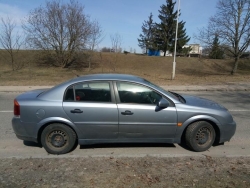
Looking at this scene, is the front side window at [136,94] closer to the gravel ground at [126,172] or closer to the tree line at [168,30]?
the gravel ground at [126,172]

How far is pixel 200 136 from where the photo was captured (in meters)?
3.69

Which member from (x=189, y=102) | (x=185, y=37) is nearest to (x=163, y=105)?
(x=189, y=102)

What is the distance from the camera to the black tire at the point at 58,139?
355cm

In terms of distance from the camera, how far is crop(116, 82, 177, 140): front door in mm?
3512

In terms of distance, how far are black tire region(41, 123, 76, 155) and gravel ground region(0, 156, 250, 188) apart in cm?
30

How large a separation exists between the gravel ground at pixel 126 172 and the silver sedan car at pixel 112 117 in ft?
1.35

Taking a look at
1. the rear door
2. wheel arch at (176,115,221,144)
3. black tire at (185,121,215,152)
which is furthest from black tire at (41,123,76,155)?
black tire at (185,121,215,152)

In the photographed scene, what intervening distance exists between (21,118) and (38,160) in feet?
2.74

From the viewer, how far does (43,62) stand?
2827cm

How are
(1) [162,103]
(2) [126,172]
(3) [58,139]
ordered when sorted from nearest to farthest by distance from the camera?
(2) [126,172], (1) [162,103], (3) [58,139]

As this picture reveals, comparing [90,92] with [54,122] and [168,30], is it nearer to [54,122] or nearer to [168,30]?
[54,122]

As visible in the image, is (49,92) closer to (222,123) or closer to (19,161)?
(19,161)

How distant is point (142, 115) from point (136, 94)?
41 cm

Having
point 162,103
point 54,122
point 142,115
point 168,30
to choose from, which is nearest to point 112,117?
point 142,115
